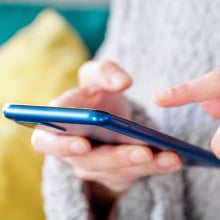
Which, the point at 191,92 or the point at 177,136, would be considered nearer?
the point at 191,92

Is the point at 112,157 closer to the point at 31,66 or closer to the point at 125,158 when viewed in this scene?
the point at 125,158

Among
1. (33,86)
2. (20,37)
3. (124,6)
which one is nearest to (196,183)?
(124,6)

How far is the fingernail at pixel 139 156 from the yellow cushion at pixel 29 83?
1.06ft

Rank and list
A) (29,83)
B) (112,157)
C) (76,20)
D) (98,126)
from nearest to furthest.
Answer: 1. (98,126)
2. (112,157)
3. (29,83)
4. (76,20)

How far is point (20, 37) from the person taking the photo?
3.13ft

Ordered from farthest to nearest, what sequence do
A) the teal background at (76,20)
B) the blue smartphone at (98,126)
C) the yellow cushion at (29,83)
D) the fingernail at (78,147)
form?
the teal background at (76,20) < the yellow cushion at (29,83) < the fingernail at (78,147) < the blue smartphone at (98,126)

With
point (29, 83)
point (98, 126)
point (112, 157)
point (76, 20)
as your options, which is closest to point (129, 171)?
point (112, 157)

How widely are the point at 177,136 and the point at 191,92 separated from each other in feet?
0.38

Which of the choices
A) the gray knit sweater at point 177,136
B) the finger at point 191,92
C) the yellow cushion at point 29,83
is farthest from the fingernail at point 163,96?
the yellow cushion at point 29,83

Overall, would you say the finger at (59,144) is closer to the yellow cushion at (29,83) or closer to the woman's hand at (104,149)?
the woman's hand at (104,149)

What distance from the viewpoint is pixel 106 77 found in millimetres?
414

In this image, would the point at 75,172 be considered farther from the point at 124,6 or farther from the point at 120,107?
the point at 124,6

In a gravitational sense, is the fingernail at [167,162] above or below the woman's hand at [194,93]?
below

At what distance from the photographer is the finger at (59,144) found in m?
0.36
